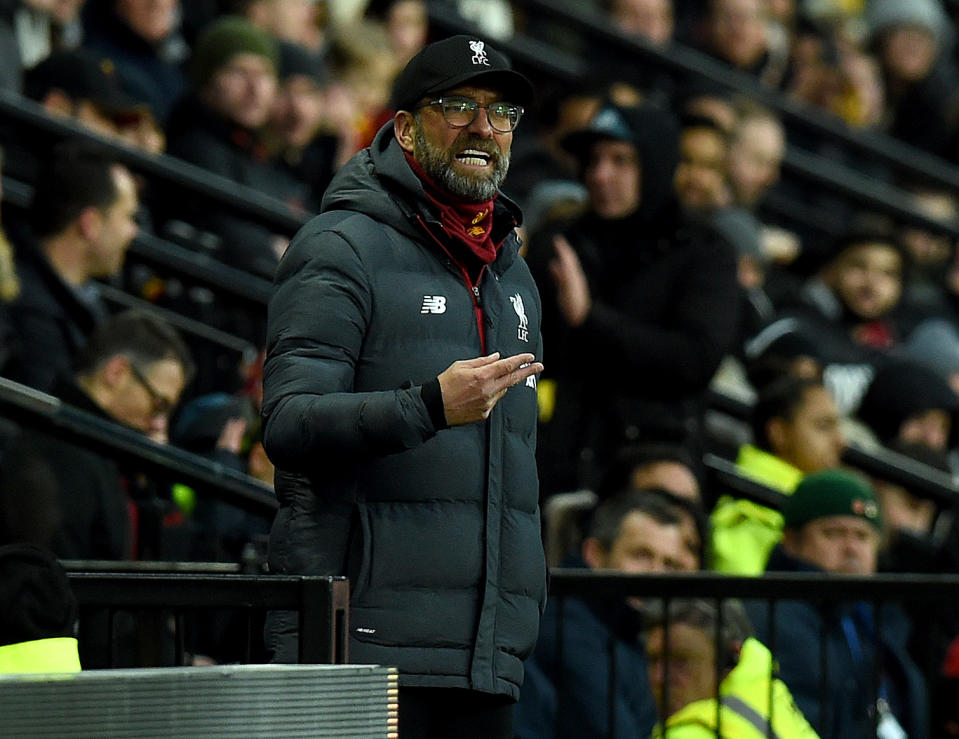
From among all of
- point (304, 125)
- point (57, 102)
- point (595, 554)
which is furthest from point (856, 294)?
point (595, 554)

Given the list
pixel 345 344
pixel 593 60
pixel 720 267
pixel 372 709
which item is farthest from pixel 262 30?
pixel 372 709

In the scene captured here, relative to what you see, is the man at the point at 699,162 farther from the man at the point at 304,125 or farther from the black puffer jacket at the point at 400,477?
the black puffer jacket at the point at 400,477

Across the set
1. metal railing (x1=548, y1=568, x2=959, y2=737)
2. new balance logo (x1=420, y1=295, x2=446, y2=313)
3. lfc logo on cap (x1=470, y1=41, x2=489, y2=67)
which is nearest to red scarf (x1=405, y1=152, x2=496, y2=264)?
new balance logo (x1=420, y1=295, x2=446, y2=313)

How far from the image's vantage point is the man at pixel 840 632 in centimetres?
647

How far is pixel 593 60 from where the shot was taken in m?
14.1

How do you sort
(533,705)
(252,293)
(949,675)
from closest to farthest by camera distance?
(533,705)
(949,675)
(252,293)

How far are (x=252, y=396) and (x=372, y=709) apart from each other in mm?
4322

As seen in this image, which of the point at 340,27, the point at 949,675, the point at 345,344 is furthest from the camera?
the point at 340,27

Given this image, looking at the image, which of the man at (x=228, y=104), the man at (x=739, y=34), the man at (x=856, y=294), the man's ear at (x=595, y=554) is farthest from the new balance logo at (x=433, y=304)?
the man at (x=739, y=34)

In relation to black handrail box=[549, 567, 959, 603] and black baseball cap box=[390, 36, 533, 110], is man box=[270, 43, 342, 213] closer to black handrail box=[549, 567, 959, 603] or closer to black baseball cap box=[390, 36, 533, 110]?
black handrail box=[549, 567, 959, 603]

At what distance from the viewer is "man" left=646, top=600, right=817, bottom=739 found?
237 inches

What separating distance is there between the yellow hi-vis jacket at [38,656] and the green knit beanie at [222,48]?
5.91m

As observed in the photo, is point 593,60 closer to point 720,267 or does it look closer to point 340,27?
point 340,27

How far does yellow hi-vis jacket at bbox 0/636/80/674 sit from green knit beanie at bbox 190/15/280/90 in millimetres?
5909
